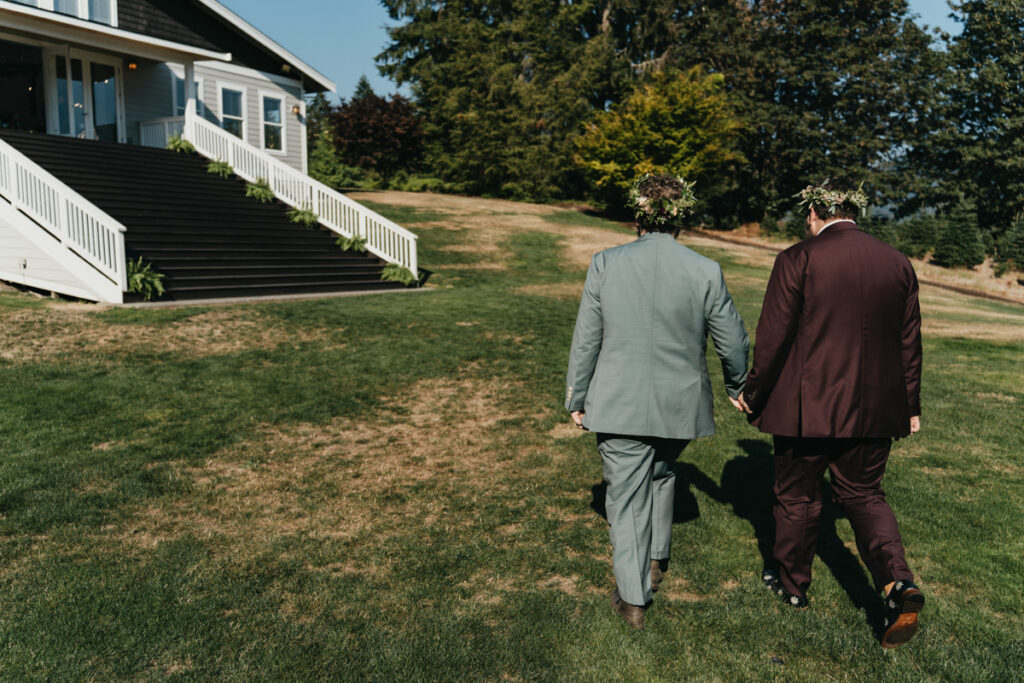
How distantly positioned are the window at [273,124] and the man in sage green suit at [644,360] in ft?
73.5

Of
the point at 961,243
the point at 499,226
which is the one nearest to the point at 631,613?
the point at 499,226

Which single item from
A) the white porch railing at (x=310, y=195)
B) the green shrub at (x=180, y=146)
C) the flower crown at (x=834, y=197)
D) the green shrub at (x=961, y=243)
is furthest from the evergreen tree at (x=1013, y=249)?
the flower crown at (x=834, y=197)

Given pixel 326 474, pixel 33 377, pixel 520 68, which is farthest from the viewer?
pixel 520 68

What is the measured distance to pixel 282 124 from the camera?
78.6 feet

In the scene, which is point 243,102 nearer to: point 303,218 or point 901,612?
point 303,218

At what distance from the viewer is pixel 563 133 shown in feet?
124

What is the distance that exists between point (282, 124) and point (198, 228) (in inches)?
430

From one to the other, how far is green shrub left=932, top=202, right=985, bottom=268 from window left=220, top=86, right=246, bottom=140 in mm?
30936

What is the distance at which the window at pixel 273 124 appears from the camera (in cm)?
2348

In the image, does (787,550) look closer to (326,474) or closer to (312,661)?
(312,661)

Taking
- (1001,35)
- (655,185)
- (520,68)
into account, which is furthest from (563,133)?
Answer: (655,185)

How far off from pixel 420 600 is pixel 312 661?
2.29 feet

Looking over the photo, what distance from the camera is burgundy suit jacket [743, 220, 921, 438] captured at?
322 centimetres

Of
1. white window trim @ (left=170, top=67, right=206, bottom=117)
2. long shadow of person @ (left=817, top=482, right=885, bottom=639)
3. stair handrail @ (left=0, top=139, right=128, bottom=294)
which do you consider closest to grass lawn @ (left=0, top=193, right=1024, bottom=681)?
long shadow of person @ (left=817, top=482, right=885, bottom=639)
